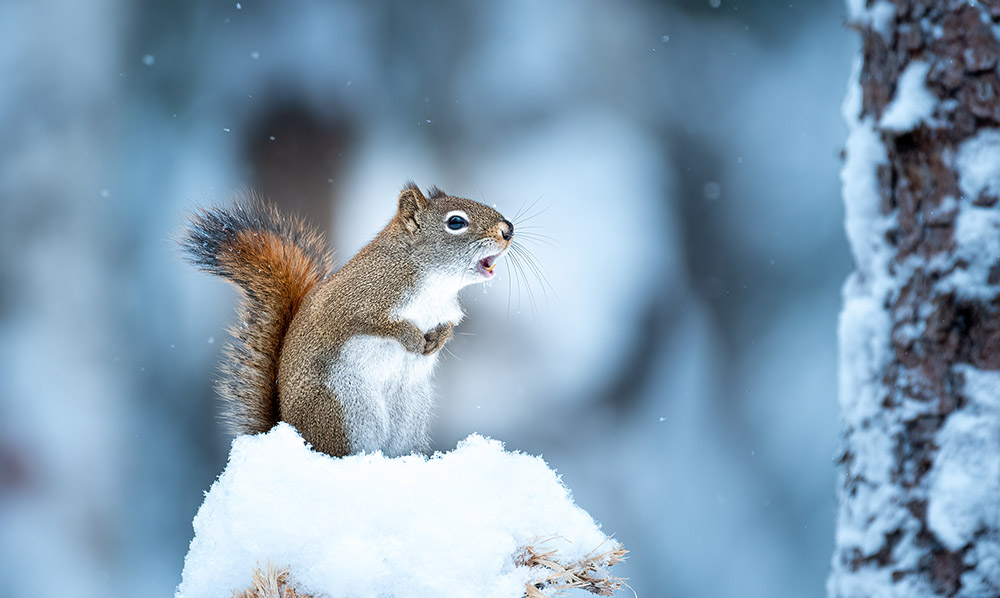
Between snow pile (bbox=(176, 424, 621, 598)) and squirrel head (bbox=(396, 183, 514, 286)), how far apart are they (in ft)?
1.12

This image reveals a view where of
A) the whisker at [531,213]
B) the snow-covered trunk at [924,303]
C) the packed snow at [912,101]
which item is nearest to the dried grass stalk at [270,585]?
the snow-covered trunk at [924,303]

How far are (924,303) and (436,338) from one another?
0.83 m

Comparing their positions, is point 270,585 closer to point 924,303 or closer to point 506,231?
point 506,231

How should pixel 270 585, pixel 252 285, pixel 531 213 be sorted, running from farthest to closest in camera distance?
1. pixel 531 213
2. pixel 252 285
3. pixel 270 585

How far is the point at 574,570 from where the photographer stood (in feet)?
4.16

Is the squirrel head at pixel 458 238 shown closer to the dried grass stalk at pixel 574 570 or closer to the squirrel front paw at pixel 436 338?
the squirrel front paw at pixel 436 338

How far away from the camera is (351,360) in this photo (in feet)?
4.81

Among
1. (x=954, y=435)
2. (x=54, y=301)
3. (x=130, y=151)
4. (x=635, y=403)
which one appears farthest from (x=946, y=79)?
(x=54, y=301)

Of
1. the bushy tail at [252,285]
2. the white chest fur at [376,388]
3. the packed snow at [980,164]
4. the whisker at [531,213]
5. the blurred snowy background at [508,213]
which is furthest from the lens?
the blurred snowy background at [508,213]

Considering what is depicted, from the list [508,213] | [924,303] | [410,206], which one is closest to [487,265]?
[410,206]

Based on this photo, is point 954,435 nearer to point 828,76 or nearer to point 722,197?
point 722,197

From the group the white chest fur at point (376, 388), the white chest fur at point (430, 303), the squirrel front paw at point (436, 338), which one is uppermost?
the white chest fur at point (430, 303)

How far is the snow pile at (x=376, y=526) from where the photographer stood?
1.21 m

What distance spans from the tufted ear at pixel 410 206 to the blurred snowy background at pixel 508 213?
90 cm
